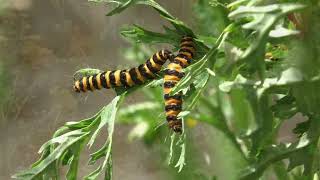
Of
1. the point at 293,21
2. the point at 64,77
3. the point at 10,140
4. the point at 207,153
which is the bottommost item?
the point at 207,153

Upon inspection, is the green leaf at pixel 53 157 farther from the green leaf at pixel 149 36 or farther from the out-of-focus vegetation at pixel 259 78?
the green leaf at pixel 149 36

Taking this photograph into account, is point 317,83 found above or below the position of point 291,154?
above

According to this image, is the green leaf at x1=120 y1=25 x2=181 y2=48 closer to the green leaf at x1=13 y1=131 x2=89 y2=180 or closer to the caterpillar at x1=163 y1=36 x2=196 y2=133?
the caterpillar at x1=163 y1=36 x2=196 y2=133

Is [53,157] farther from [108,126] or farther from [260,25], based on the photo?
[260,25]

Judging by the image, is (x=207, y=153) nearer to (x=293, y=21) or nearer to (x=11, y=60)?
(x=11, y=60)

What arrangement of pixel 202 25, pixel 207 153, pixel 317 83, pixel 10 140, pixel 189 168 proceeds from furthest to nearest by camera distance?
pixel 10 140 → pixel 207 153 → pixel 189 168 → pixel 202 25 → pixel 317 83

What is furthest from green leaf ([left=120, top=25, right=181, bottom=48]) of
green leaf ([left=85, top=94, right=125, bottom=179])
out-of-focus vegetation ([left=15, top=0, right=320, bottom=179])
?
green leaf ([left=85, top=94, right=125, bottom=179])

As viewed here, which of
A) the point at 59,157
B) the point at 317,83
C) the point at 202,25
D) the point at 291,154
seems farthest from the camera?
the point at 202,25

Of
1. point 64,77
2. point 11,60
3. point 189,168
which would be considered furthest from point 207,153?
point 11,60
